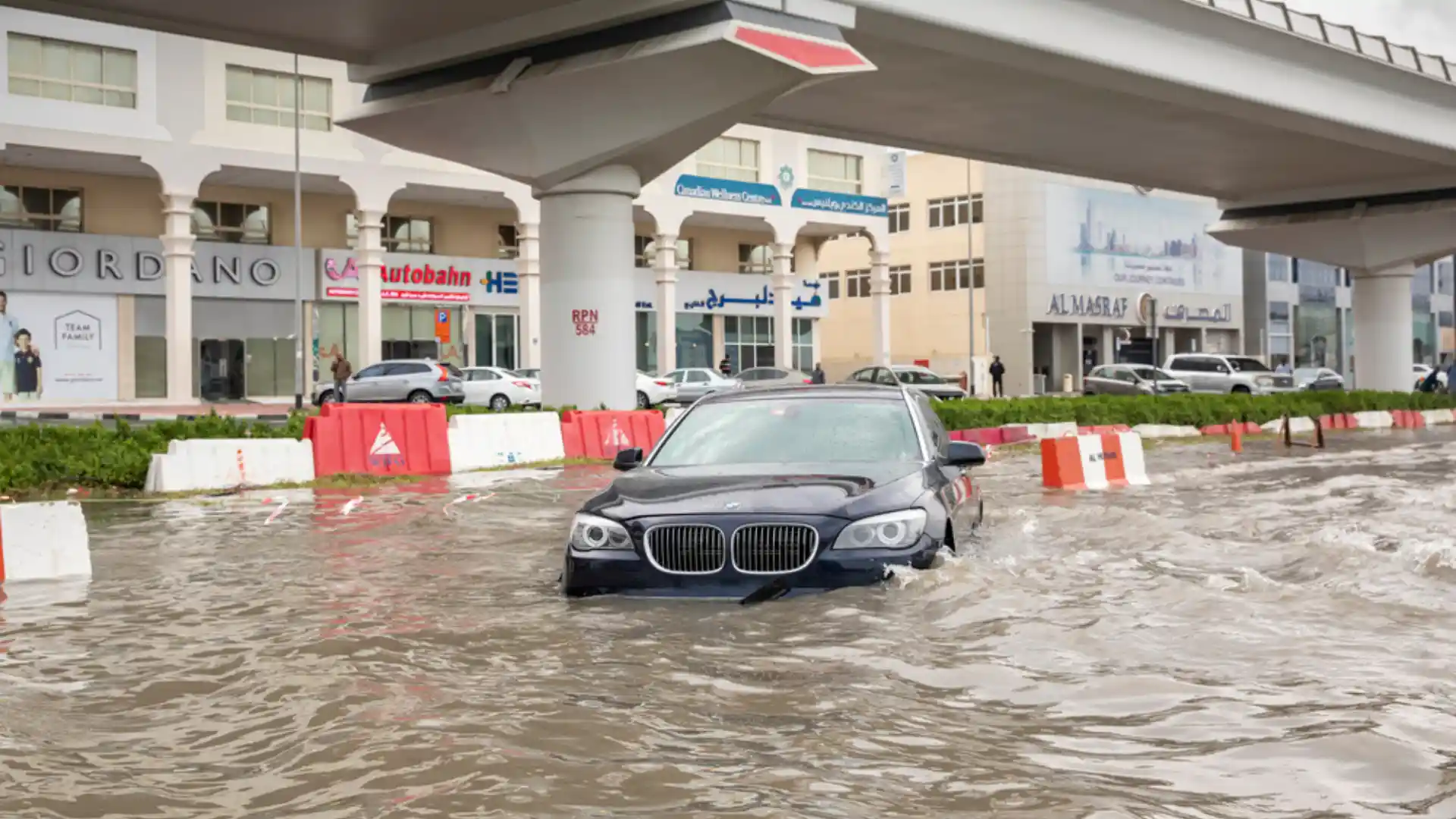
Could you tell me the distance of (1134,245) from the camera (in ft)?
253

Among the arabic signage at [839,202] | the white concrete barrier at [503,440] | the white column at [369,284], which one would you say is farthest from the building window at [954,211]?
the white concrete barrier at [503,440]

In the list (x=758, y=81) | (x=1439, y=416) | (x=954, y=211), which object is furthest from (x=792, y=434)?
(x=954, y=211)

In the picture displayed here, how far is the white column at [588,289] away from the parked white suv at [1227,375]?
33.3 meters

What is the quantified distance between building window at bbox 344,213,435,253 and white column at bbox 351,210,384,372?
3.79 meters

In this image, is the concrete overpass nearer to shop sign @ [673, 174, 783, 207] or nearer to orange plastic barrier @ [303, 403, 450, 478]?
orange plastic barrier @ [303, 403, 450, 478]

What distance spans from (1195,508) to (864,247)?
219ft

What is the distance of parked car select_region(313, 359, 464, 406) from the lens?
4191 cm

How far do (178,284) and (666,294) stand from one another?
56.8 ft

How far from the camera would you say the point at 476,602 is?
889 centimetres

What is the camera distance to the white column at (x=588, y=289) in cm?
2523

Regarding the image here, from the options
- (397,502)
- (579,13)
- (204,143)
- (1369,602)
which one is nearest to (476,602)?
(1369,602)

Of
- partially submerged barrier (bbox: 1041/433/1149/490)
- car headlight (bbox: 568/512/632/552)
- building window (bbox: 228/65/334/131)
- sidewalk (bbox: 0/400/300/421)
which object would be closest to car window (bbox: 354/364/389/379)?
sidewalk (bbox: 0/400/300/421)

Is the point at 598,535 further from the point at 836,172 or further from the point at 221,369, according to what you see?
the point at 836,172

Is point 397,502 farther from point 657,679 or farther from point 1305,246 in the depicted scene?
point 1305,246
